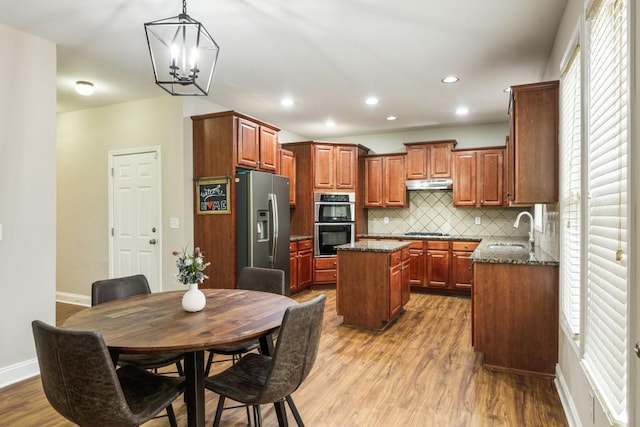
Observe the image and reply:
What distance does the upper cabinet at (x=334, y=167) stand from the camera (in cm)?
606

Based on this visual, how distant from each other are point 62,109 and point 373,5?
14.7 feet

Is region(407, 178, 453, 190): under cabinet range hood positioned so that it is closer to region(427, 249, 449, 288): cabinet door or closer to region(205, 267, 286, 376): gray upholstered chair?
region(427, 249, 449, 288): cabinet door

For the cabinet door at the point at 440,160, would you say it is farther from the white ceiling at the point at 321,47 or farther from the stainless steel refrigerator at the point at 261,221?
the stainless steel refrigerator at the point at 261,221

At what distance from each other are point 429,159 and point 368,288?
2.91 m

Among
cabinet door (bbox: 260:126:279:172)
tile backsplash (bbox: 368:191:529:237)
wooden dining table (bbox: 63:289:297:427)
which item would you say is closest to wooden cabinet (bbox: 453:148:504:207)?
tile backsplash (bbox: 368:191:529:237)

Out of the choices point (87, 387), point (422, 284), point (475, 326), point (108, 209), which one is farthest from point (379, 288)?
point (108, 209)

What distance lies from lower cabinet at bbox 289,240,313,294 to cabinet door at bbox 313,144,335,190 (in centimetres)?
95

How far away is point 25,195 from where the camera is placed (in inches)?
114

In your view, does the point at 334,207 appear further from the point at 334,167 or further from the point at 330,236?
the point at 334,167

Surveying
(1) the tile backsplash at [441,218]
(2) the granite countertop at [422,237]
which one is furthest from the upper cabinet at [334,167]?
(1) the tile backsplash at [441,218]

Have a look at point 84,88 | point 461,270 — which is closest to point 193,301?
point 84,88

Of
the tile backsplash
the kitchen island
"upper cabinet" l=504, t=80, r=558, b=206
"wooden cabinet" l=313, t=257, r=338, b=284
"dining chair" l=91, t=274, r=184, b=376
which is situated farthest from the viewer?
"wooden cabinet" l=313, t=257, r=338, b=284

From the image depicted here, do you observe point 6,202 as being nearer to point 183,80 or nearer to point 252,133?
point 183,80

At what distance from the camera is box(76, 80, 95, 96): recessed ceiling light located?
3.96 meters
